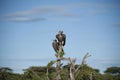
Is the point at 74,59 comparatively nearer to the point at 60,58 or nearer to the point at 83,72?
the point at 60,58

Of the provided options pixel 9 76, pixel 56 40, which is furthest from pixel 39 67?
pixel 56 40

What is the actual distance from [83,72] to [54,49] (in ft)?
98.6

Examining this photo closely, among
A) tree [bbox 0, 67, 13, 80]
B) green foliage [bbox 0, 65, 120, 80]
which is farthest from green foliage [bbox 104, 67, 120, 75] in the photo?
tree [bbox 0, 67, 13, 80]

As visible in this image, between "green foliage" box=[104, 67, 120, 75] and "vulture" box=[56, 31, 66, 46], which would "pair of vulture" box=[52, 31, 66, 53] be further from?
"green foliage" box=[104, 67, 120, 75]

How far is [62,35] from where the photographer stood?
24.9m

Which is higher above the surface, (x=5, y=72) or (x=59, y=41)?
(x=5, y=72)

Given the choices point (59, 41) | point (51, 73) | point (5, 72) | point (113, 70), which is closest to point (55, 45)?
point (59, 41)

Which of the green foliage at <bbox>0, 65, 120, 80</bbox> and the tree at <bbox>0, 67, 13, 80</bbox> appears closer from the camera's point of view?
the green foliage at <bbox>0, 65, 120, 80</bbox>

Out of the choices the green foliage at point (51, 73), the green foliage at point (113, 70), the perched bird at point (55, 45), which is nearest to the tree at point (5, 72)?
the green foliage at point (51, 73)

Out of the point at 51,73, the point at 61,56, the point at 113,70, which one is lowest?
the point at 61,56

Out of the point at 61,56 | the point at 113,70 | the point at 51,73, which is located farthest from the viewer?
the point at 113,70

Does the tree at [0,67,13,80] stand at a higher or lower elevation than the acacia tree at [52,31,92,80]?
higher

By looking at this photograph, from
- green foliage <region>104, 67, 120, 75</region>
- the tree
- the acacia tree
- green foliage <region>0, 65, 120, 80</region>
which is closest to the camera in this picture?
the acacia tree

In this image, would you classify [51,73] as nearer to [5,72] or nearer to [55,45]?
[5,72]
